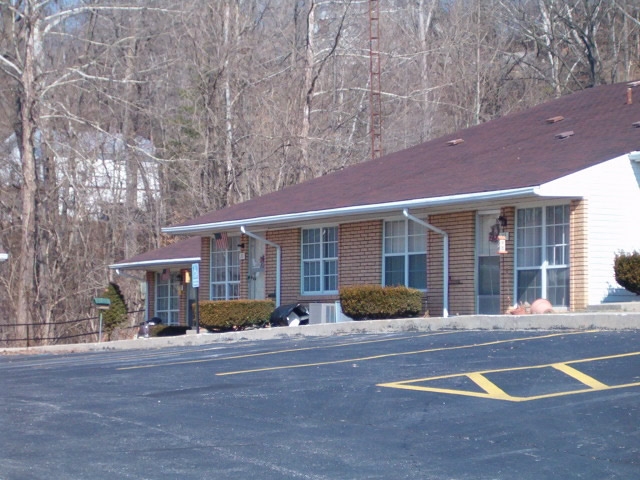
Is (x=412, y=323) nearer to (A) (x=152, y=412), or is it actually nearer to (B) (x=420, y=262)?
(B) (x=420, y=262)

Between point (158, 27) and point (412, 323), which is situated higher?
point (158, 27)

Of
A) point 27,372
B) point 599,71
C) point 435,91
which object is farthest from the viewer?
point 435,91

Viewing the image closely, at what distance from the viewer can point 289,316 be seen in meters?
24.2

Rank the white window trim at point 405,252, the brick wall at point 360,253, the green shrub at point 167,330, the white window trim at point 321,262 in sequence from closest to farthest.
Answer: the white window trim at point 405,252
the brick wall at point 360,253
the white window trim at point 321,262
the green shrub at point 167,330

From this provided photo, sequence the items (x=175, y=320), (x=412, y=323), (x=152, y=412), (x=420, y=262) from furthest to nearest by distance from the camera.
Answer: (x=175, y=320) → (x=420, y=262) → (x=412, y=323) → (x=152, y=412)

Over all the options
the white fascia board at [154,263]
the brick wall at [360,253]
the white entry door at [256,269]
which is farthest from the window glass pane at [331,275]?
the white fascia board at [154,263]

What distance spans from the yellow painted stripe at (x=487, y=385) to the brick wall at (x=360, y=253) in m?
11.4

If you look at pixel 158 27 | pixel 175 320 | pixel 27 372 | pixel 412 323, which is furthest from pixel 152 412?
pixel 158 27

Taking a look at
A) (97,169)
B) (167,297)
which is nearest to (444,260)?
(167,297)

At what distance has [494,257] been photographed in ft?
68.1

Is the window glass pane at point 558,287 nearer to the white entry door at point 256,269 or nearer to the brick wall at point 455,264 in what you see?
the brick wall at point 455,264

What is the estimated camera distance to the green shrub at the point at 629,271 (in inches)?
712

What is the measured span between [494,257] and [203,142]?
21392 millimetres

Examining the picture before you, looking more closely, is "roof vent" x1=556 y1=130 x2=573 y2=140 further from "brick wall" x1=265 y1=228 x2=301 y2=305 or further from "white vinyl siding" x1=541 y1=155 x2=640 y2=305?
"brick wall" x1=265 y1=228 x2=301 y2=305
